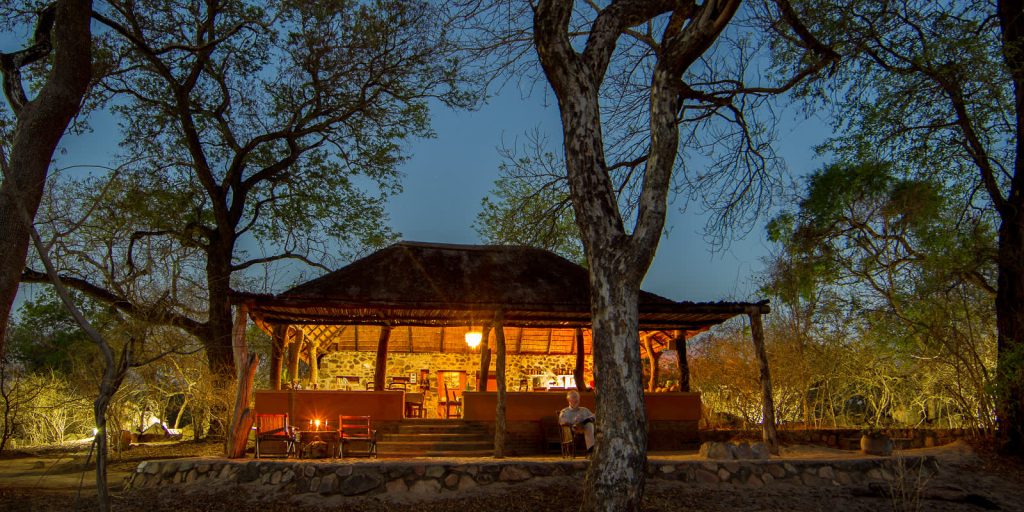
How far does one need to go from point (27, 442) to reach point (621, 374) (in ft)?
51.3

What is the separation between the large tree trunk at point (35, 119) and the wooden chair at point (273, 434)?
3.79 m

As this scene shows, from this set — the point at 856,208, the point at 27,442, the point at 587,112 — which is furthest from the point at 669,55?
the point at 27,442

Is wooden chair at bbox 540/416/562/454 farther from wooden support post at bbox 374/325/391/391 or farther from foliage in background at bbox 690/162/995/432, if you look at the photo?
foliage in background at bbox 690/162/995/432

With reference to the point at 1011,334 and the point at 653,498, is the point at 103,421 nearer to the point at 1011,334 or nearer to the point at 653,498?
the point at 653,498

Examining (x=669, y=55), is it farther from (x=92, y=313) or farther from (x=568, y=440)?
(x=92, y=313)

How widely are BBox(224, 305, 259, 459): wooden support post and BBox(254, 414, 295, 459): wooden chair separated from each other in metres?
0.20

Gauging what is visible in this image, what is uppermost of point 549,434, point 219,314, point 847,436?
point 219,314

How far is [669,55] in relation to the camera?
21.6 feet

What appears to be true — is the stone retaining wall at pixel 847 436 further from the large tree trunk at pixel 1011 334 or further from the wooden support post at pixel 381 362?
the wooden support post at pixel 381 362

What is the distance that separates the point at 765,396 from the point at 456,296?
535 centimetres

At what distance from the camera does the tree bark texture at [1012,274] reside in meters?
9.64

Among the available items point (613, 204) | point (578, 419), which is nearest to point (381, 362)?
point (578, 419)

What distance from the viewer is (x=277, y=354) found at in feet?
40.8

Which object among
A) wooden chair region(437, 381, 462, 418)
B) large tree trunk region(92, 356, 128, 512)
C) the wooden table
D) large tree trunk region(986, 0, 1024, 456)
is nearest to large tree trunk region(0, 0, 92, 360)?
large tree trunk region(92, 356, 128, 512)
